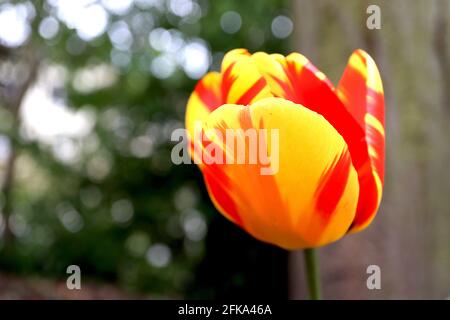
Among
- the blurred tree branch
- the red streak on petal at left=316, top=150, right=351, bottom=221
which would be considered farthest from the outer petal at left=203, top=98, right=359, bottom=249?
the blurred tree branch

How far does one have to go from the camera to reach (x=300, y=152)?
304 mm

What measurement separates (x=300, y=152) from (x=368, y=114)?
0.05 meters

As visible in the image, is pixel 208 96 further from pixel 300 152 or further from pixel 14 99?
pixel 14 99

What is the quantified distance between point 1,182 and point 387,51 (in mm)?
2455

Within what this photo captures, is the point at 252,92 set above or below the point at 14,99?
below

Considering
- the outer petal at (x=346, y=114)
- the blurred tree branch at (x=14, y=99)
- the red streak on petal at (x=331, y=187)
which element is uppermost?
the blurred tree branch at (x=14, y=99)

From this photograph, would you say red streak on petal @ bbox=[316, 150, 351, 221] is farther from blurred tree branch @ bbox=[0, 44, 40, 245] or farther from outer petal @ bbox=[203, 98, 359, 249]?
blurred tree branch @ bbox=[0, 44, 40, 245]

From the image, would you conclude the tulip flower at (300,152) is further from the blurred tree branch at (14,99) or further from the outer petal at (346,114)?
the blurred tree branch at (14,99)

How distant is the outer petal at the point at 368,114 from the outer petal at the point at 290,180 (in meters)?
0.01

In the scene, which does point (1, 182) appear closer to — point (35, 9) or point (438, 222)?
point (35, 9)

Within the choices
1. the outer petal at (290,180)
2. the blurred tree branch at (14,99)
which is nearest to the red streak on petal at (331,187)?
the outer petal at (290,180)

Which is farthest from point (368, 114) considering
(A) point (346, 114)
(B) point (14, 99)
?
(B) point (14, 99)

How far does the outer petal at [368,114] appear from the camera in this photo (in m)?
0.33
